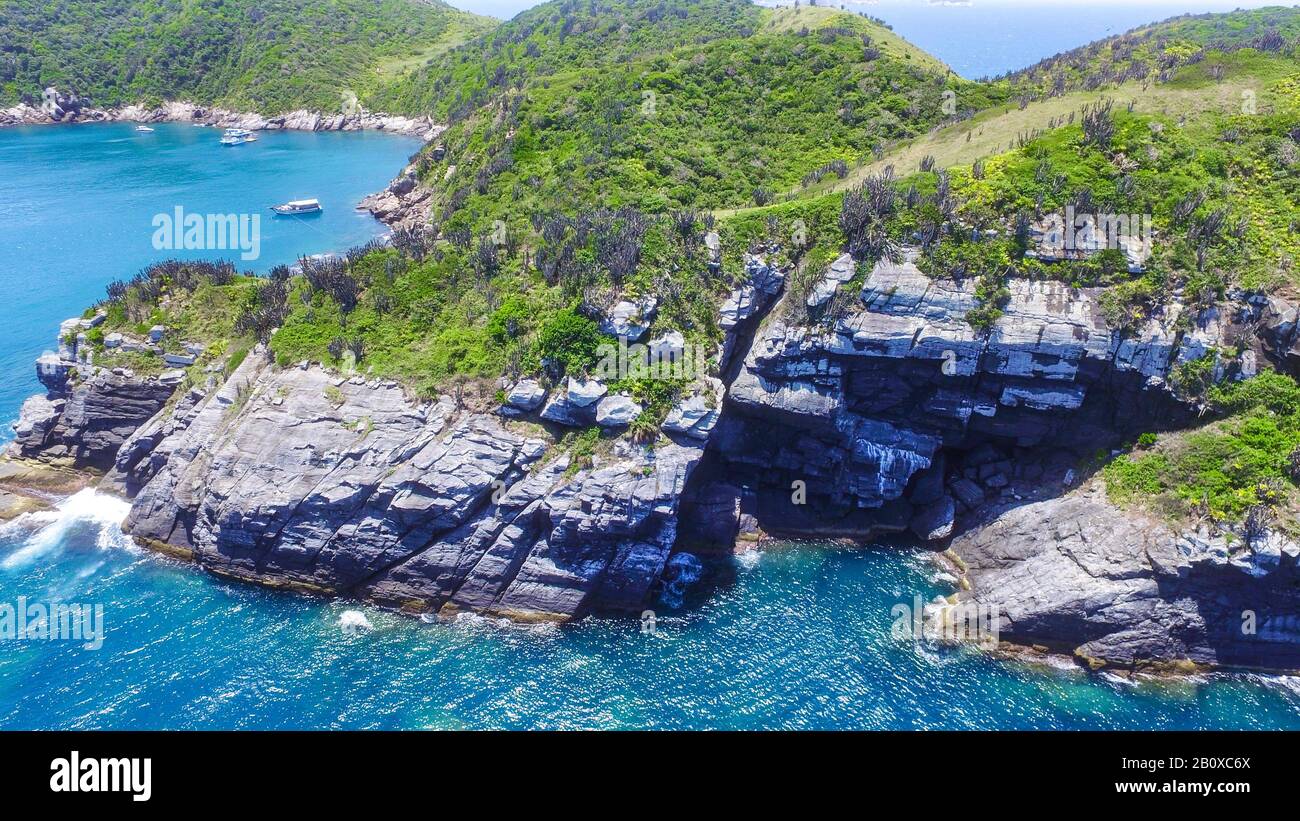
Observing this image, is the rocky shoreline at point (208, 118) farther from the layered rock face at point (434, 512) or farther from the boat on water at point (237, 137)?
the layered rock face at point (434, 512)

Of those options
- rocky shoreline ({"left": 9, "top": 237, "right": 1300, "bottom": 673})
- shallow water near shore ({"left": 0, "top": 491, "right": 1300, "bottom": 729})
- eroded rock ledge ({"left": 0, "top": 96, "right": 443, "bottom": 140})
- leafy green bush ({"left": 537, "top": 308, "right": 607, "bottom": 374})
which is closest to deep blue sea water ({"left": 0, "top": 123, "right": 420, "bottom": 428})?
eroded rock ledge ({"left": 0, "top": 96, "right": 443, "bottom": 140})

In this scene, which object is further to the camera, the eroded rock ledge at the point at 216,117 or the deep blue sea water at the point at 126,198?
Answer: the eroded rock ledge at the point at 216,117

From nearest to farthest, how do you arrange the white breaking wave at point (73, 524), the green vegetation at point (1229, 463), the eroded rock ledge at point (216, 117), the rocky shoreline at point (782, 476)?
1. the green vegetation at point (1229, 463)
2. the rocky shoreline at point (782, 476)
3. the white breaking wave at point (73, 524)
4. the eroded rock ledge at point (216, 117)

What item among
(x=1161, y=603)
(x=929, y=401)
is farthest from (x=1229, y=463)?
(x=929, y=401)

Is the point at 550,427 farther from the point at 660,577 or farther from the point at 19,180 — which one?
the point at 19,180

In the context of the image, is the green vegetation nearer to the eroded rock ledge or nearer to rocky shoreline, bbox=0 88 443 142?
rocky shoreline, bbox=0 88 443 142

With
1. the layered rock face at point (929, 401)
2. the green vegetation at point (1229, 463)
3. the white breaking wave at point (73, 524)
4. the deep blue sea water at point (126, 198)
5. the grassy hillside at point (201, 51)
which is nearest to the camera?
the green vegetation at point (1229, 463)

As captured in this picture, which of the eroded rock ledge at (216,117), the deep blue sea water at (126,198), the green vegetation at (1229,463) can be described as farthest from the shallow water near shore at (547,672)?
the eroded rock ledge at (216,117)
